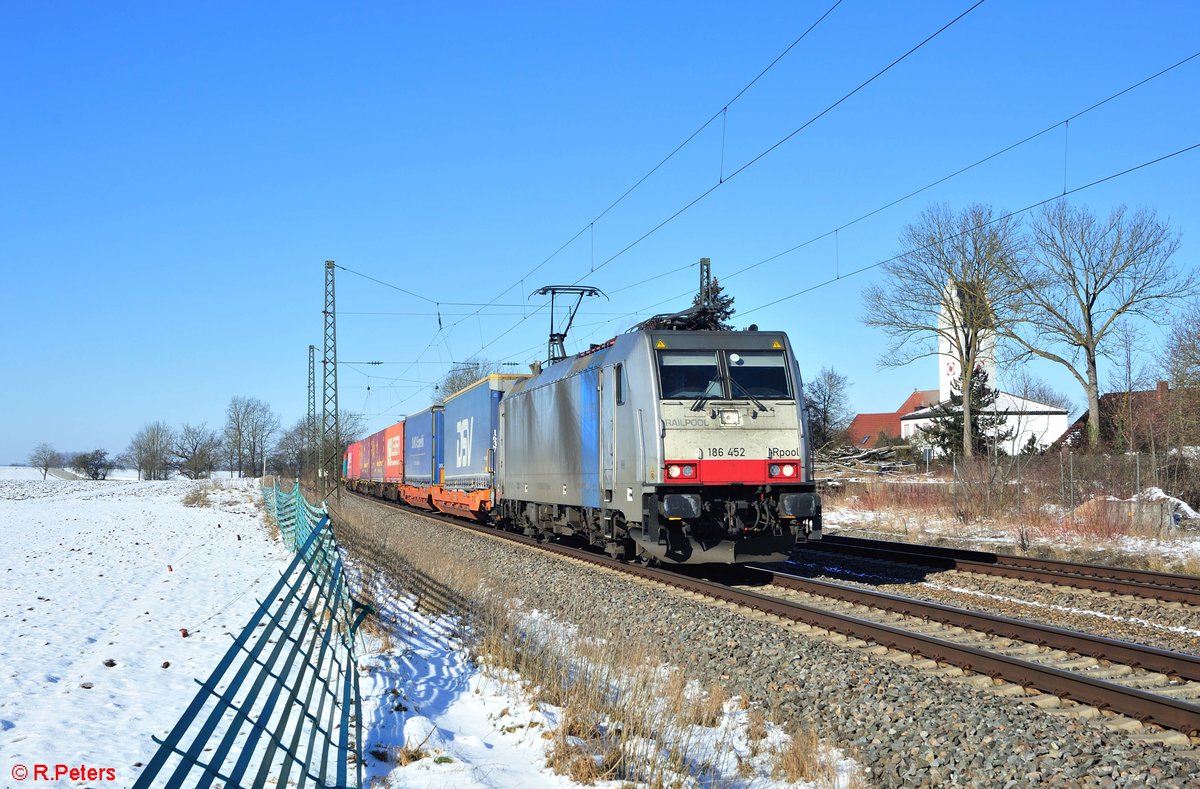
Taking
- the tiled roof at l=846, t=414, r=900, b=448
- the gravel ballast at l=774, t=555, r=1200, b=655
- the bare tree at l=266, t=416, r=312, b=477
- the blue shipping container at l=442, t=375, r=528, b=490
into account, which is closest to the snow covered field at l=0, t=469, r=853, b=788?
the gravel ballast at l=774, t=555, r=1200, b=655

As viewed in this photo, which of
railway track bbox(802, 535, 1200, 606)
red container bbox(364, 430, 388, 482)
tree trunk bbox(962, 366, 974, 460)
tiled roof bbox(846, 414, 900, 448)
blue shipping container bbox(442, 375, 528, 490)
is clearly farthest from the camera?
tiled roof bbox(846, 414, 900, 448)

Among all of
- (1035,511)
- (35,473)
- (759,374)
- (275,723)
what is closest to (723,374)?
(759,374)

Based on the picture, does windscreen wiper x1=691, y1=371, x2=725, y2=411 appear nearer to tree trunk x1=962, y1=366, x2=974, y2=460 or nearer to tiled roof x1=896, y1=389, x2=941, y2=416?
tree trunk x1=962, y1=366, x2=974, y2=460

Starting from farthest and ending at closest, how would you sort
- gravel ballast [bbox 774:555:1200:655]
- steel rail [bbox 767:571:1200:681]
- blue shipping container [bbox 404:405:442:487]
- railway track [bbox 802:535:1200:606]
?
blue shipping container [bbox 404:405:442:487] < railway track [bbox 802:535:1200:606] < gravel ballast [bbox 774:555:1200:655] < steel rail [bbox 767:571:1200:681]

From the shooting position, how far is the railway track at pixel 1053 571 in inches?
455

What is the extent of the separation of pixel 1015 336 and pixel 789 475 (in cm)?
2699

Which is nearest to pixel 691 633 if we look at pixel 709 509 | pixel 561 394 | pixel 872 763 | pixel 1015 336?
pixel 709 509

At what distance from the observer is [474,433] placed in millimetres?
25156

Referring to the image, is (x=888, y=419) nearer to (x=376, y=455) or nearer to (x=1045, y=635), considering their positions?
(x=376, y=455)

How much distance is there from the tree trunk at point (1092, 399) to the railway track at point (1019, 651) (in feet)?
84.7

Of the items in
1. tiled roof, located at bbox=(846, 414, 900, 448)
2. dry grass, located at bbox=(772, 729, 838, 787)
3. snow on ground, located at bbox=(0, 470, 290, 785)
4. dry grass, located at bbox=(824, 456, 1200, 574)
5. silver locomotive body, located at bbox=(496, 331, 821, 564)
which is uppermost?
tiled roof, located at bbox=(846, 414, 900, 448)

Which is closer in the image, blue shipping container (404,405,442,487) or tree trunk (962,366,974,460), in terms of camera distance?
blue shipping container (404,405,442,487)

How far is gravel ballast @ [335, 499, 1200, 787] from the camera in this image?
5496 millimetres

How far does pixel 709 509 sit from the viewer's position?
1269 cm
